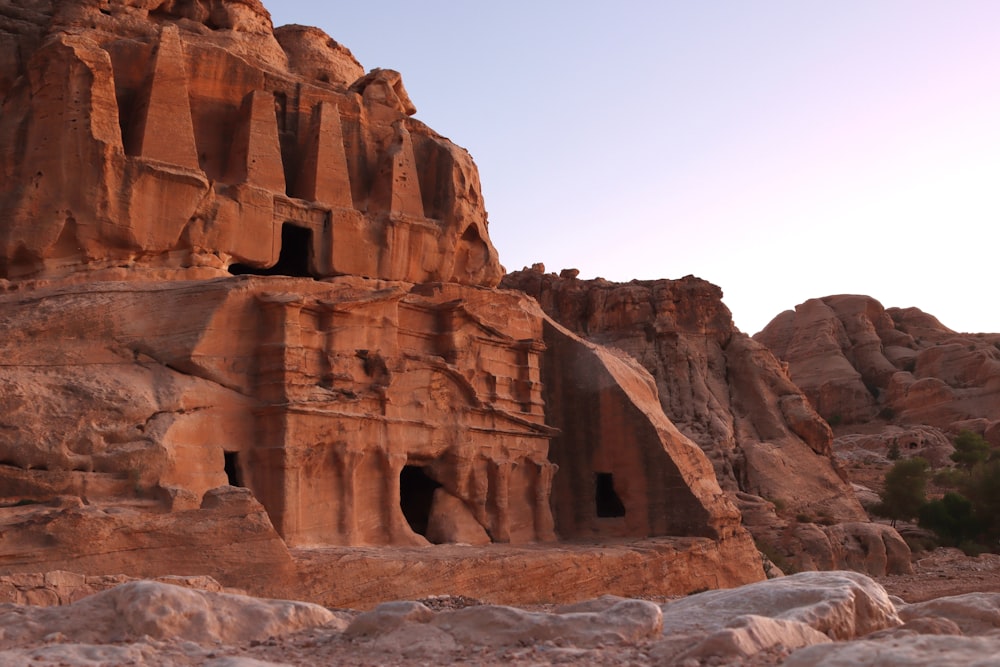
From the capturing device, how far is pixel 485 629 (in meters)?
7.49

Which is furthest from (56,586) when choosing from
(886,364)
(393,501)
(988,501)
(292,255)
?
(886,364)

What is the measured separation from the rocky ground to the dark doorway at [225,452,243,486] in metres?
9.18

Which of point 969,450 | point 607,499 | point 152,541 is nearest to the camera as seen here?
point 152,541

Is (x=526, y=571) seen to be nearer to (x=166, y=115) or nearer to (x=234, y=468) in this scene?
(x=234, y=468)

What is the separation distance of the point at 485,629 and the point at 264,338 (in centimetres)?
1168

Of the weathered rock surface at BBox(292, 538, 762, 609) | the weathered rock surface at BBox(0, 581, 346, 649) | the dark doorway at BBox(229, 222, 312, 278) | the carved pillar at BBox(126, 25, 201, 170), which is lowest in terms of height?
the weathered rock surface at BBox(292, 538, 762, 609)

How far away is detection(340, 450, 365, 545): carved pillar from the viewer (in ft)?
60.0

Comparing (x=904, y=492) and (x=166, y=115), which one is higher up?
(x=166, y=115)

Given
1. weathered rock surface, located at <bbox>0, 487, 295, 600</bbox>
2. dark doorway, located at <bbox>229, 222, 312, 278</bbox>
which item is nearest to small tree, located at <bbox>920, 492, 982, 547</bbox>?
dark doorway, located at <bbox>229, 222, 312, 278</bbox>

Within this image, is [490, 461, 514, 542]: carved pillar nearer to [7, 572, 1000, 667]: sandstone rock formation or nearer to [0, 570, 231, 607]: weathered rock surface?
[0, 570, 231, 607]: weathered rock surface

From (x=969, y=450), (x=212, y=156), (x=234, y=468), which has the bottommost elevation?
(x=234, y=468)

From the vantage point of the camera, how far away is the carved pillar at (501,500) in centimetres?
2197

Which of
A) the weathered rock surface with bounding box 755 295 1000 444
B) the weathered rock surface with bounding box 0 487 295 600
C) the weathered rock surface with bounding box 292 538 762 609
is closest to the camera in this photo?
the weathered rock surface with bounding box 0 487 295 600

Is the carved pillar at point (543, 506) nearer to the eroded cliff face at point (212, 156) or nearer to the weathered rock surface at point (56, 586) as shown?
the eroded cliff face at point (212, 156)
